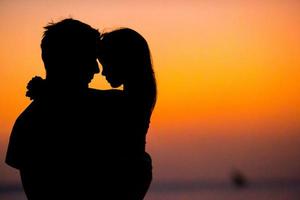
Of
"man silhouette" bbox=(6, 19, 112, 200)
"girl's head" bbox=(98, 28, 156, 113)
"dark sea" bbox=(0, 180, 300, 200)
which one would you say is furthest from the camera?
"dark sea" bbox=(0, 180, 300, 200)

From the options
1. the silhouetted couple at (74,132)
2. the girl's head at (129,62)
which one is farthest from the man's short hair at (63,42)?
the girl's head at (129,62)

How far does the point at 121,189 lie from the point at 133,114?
23cm

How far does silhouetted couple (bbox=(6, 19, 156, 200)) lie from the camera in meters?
2.13

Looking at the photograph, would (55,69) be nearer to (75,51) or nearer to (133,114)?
(75,51)

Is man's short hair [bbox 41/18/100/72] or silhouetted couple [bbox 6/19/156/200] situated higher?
man's short hair [bbox 41/18/100/72]

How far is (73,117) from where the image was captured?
7.04ft

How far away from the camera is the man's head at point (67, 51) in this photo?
7.07 ft

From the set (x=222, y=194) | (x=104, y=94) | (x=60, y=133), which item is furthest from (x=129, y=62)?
(x=222, y=194)

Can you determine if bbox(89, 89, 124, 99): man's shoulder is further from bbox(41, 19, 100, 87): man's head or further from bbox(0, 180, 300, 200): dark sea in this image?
bbox(0, 180, 300, 200): dark sea

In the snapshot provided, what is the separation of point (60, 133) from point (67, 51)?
0.25 metres

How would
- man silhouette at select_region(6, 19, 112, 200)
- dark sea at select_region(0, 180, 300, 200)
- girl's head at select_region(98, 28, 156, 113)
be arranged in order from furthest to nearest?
dark sea at select_region(0, 180, 300, 200), girl's head at select_region(98, 28, 156, 113), man silhouette at select_region(6, 19, 112, 200)

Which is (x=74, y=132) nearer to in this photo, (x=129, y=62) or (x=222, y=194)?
(x=129, y=62)

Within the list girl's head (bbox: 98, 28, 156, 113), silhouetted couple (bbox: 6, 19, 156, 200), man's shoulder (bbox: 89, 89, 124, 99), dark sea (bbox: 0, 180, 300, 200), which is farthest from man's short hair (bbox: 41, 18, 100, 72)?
dark sea (bbox: 0, 180, 300, 200)

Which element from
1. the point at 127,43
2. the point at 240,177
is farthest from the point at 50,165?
the point at 240,177
